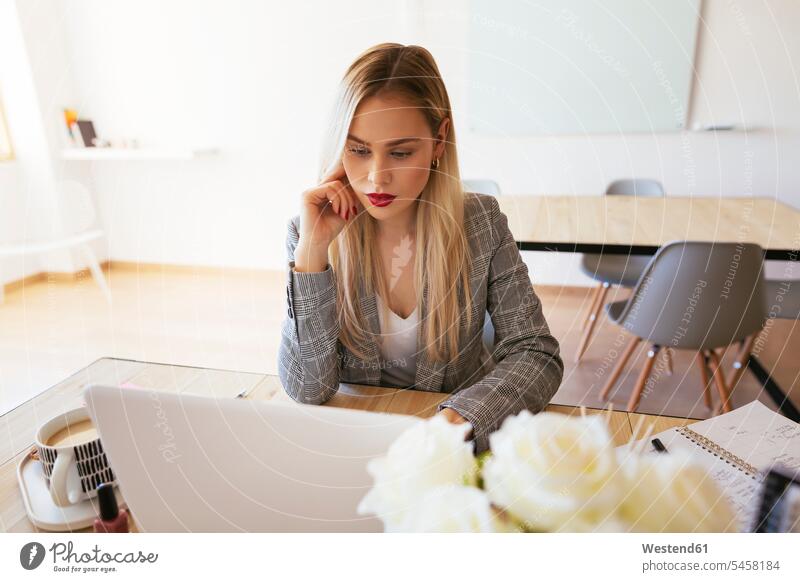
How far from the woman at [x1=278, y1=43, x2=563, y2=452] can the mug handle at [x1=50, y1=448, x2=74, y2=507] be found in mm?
249

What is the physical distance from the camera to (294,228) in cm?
72

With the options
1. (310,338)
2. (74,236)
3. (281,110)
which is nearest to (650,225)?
(310,338)

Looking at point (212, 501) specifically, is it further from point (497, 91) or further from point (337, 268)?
point (497, 91)

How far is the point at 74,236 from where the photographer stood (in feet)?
9.20

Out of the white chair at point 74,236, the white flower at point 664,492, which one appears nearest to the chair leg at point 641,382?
the white flower at point 664,492

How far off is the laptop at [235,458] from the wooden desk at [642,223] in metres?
1.07

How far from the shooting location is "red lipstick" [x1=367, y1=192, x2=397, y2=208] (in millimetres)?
645

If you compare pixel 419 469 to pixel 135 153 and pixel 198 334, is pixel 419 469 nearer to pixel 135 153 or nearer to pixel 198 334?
pixel 198 334

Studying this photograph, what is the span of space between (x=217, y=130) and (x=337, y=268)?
2.25 metres

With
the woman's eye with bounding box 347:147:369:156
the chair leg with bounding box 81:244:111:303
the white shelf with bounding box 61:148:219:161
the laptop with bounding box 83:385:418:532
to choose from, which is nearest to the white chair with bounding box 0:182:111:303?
the chair leg with bounding box 81:244:111:303

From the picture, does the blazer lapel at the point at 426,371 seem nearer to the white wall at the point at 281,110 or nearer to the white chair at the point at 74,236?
the white wall at the point at 281,110

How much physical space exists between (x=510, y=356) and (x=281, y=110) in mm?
2295

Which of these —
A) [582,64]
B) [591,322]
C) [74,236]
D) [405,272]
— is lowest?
[591,322]

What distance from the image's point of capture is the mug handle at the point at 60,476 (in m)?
0.39
